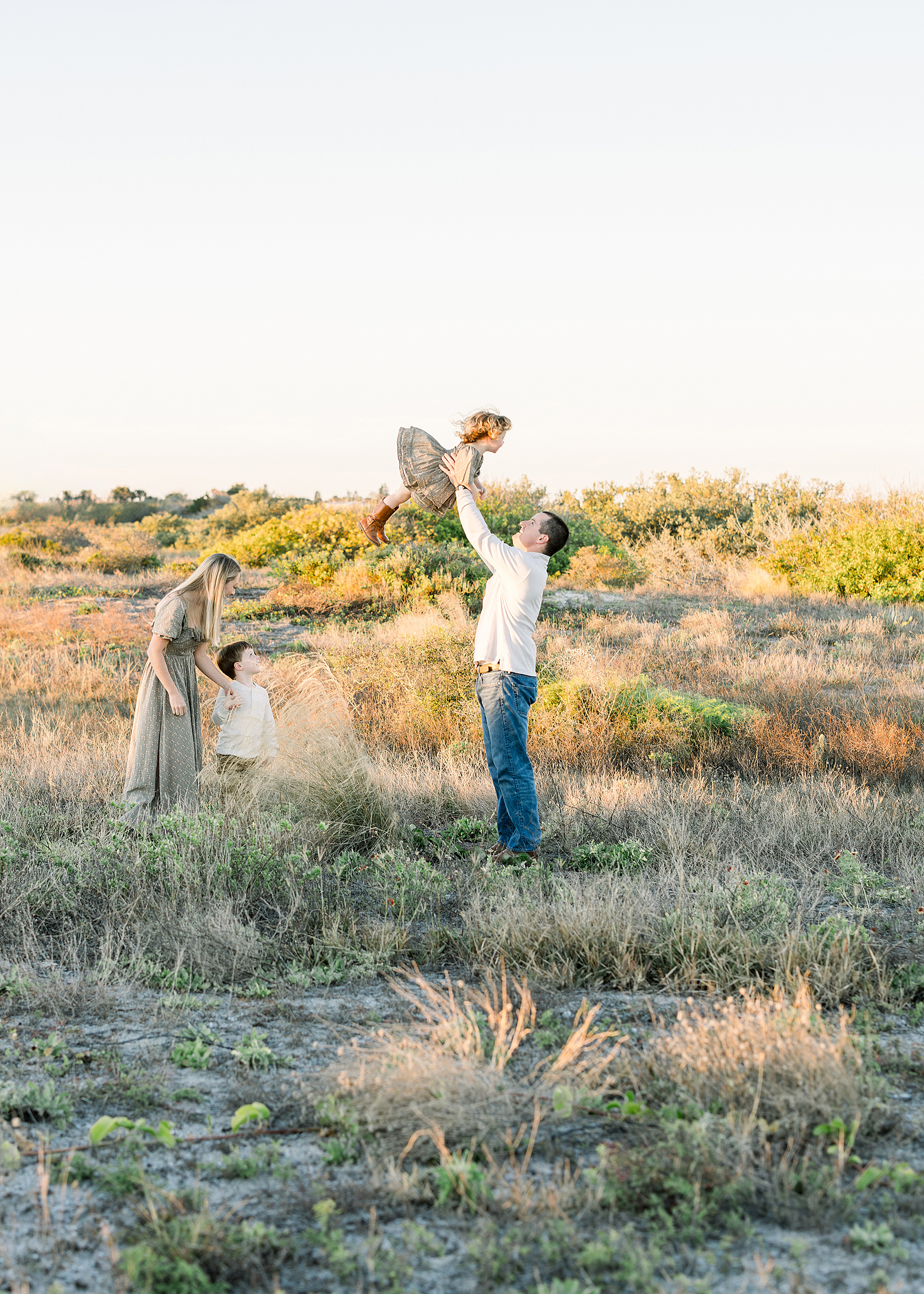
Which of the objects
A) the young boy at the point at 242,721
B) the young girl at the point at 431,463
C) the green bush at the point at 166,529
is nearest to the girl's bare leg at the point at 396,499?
the young girl at the point at 431,463

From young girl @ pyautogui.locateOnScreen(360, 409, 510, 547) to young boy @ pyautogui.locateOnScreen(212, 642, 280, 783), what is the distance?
178cm

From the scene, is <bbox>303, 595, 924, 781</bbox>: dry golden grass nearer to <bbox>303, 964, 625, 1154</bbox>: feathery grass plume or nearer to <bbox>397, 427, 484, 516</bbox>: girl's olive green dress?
<bbox>397, 427, 484, 516</bbox>: girl's olive green dress

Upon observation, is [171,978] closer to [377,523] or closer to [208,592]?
[377,523]

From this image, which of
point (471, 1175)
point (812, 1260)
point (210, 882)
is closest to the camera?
point (812, 1260)

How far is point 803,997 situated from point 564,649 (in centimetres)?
718

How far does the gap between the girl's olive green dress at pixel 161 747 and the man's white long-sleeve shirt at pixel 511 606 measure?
1.89 metres

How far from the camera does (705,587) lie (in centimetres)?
1945

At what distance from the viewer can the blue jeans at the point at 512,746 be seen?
16.7ft

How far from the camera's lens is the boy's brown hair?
629cm

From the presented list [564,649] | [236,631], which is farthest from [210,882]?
[236,631]

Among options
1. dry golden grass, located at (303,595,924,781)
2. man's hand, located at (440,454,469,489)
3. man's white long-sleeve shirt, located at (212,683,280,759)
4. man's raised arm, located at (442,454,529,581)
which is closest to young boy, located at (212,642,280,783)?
man's white long-sleeve shirt, located at (212,683,280,759)

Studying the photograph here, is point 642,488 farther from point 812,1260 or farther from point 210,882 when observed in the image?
point 812,1260

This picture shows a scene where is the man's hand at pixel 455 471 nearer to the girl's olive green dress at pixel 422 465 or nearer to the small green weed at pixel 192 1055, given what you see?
the girl's olive green dress at pixel 422 465

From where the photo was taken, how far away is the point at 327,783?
5988 millimetres
